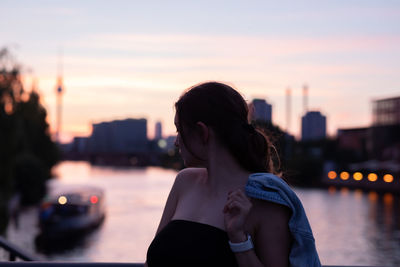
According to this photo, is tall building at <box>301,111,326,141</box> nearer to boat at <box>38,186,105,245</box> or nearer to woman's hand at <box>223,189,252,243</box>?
woman's hand at <box>223,189,252,243</box>

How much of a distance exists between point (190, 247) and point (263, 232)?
0.69 ft

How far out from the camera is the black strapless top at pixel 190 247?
5.51 feet

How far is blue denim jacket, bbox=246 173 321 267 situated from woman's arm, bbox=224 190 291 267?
0.06 feet

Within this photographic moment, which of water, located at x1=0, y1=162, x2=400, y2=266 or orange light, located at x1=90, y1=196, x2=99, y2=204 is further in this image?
orange light, located at x1=90, y1=196, x2=99, y2=204

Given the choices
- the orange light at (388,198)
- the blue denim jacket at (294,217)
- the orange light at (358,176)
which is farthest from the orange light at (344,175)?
the blue denim jacket at (294,217)

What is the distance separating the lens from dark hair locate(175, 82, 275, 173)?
1.77 metres

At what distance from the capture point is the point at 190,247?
1.70 meters

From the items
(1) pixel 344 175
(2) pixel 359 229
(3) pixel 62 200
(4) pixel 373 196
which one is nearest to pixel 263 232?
(3) pixel 62 200

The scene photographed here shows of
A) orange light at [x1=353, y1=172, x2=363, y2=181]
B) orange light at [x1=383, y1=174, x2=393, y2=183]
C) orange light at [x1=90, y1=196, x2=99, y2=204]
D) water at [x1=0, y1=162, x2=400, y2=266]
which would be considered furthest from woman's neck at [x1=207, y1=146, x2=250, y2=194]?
orange light at [x1=353, y1=172, x2=363, y2=181]

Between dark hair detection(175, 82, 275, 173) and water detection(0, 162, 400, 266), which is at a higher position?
dark hair detection(175, 82, 275, 173)

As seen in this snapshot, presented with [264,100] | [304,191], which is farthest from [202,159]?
[304,191]

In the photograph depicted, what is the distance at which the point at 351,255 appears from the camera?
3706 centimetres

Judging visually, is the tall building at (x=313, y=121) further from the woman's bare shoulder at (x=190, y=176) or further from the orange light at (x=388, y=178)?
the orange light at (x=388, y=178)

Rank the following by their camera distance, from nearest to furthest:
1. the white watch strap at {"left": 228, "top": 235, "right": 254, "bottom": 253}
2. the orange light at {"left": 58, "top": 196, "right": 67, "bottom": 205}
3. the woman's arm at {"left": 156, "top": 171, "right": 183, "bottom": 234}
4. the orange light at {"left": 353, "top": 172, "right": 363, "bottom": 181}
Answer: the white watch strap at {"left": 228, "top": 235, "right": 254, "bottom": 253} < the woman's arm at {"left": 156, "top": 171, "right": 183, "bottom": 234} < the orange light at {"left": 58, "top": 196, "right": 67, "bottom": 205} < the orange light at {"left": 353, "top": 172, "right": 363, "bottom": 181}
